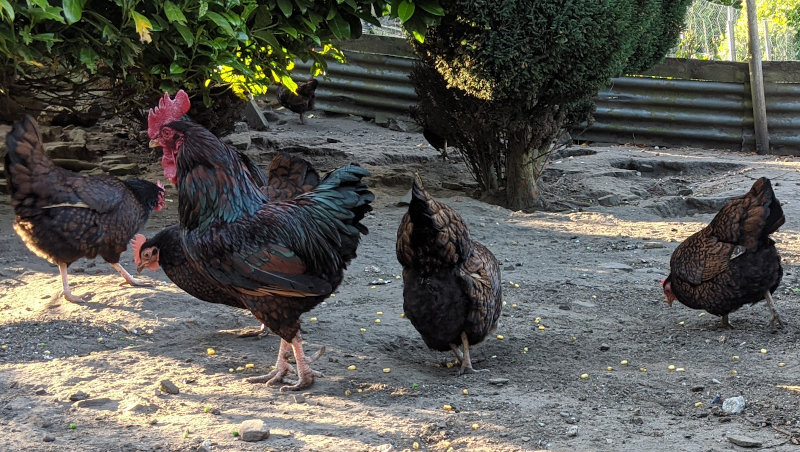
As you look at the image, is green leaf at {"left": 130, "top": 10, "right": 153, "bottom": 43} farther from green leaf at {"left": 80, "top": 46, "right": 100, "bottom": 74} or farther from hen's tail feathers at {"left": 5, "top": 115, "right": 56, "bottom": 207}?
hen's tail feathers at {"left": 5, "top": 115, "right": 56, "bottom": 207}

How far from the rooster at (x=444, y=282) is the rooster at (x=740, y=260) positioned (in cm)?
166

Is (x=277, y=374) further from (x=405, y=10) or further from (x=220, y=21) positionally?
(x=405, y=10)

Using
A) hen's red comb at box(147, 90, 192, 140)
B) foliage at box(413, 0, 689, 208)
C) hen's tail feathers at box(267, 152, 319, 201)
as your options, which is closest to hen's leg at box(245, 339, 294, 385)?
hen's tail feathers at box(267, 152, 319, 201)

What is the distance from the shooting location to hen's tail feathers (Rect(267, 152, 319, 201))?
5.68m

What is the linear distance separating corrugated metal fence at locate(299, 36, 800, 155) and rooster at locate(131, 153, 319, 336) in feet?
26.7

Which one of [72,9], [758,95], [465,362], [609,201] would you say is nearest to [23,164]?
[72,9]

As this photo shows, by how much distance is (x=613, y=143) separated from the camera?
13914 mm

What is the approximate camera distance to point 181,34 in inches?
233

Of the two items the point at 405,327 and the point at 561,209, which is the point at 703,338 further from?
the point at 561,209

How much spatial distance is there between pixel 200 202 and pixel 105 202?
7.18 feet

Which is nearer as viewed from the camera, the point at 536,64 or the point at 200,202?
the point at 200,202

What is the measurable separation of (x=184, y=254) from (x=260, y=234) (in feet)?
3.68

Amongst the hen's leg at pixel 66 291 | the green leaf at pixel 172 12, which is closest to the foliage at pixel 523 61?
the green leaf at pixel 172 12

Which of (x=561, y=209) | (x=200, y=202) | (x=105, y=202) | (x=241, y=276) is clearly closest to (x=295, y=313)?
(x=241, y=276)
